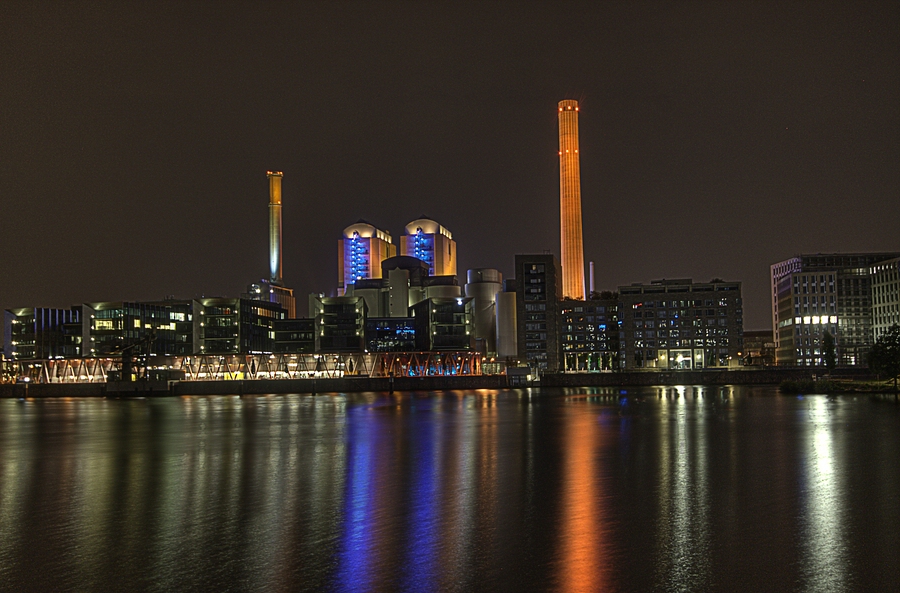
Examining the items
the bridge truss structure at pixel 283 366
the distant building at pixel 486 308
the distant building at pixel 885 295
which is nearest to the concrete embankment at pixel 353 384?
the bridge truss structure at pixel 283 366

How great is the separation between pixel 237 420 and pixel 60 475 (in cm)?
2703

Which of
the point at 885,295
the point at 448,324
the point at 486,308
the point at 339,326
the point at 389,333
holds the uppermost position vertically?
the point at 885,295

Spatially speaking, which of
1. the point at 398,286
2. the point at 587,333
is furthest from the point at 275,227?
the point at 587,333

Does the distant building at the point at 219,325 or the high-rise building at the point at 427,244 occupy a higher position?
the high-rise building at the point at 427,244

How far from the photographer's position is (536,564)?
13.5 m

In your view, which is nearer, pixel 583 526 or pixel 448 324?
pixel 583 526

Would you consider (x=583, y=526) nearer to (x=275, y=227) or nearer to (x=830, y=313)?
(x=830, y=313)

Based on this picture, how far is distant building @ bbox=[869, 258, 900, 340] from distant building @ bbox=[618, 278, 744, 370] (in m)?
28.9

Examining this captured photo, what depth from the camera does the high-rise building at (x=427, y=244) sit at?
582 feet

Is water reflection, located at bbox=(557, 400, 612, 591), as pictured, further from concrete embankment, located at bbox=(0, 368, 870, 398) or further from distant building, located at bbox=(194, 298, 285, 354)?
distant building, located at bbox=(194, 298, 285, 354)

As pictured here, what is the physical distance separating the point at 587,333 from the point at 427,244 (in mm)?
47799

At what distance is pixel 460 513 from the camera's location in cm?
1795

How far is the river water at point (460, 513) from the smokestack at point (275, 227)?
162357 mm

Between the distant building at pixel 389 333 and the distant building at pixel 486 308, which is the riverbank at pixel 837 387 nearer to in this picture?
the distant building at pixel 486 308
